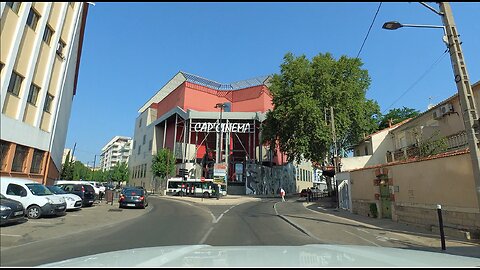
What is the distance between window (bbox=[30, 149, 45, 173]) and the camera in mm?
19500

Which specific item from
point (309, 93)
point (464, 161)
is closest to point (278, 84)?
point (309, 93)

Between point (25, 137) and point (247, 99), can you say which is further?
point (247, 99)

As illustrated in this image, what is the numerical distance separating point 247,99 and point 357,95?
30.3 metres

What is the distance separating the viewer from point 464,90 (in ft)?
33.5

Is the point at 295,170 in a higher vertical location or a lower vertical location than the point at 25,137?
higher

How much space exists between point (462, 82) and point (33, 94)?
811 inches

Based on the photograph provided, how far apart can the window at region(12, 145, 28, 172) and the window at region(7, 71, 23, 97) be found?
2.78 m

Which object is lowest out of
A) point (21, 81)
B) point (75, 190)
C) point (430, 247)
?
point (430, 247)

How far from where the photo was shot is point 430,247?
9.59 m

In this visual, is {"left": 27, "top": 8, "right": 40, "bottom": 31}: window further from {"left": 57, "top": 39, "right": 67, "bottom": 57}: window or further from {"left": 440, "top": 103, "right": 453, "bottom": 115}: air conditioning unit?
{"left": 440, "top": 103, "right": 453, "bottom": 115}: air conditioning unit

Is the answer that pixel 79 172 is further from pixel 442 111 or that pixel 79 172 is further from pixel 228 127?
pixel 442 111

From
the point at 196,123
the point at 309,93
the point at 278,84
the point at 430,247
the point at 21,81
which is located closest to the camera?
the point at 430,247

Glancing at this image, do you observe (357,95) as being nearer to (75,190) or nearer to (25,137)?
(75,190)

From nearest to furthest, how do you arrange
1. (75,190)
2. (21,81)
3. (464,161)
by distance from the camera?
(464,161) → (21,81) → (75,190)
